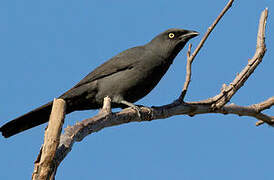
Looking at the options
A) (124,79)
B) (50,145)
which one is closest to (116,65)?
(124,79)

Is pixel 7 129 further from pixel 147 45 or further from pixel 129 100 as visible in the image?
pixel 147 45

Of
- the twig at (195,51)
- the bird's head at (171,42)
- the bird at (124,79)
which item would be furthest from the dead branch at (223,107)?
the bird's head at (171,42)

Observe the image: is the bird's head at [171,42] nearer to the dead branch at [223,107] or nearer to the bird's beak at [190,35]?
the bird's beak at [190,35]

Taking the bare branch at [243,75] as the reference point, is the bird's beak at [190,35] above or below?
above

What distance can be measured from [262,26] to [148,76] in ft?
6.61

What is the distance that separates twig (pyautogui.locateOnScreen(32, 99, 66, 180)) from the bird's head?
4029 mm

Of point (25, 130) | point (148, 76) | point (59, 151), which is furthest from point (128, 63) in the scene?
point (59, 151)

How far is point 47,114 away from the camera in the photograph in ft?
24.3

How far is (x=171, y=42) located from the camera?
7.99 meters

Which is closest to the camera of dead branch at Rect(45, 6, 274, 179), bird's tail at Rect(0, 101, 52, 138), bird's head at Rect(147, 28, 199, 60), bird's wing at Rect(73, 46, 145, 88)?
dead branch at Rect(45, 6, 274, 179)

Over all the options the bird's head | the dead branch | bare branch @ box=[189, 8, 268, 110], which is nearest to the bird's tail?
the dead branch

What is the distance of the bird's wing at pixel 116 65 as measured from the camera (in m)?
7.59

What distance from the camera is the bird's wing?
24.9 feet

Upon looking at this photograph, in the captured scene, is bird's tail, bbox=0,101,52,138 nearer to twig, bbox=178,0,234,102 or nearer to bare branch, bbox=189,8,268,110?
twig, bbox=178,0,234,102
